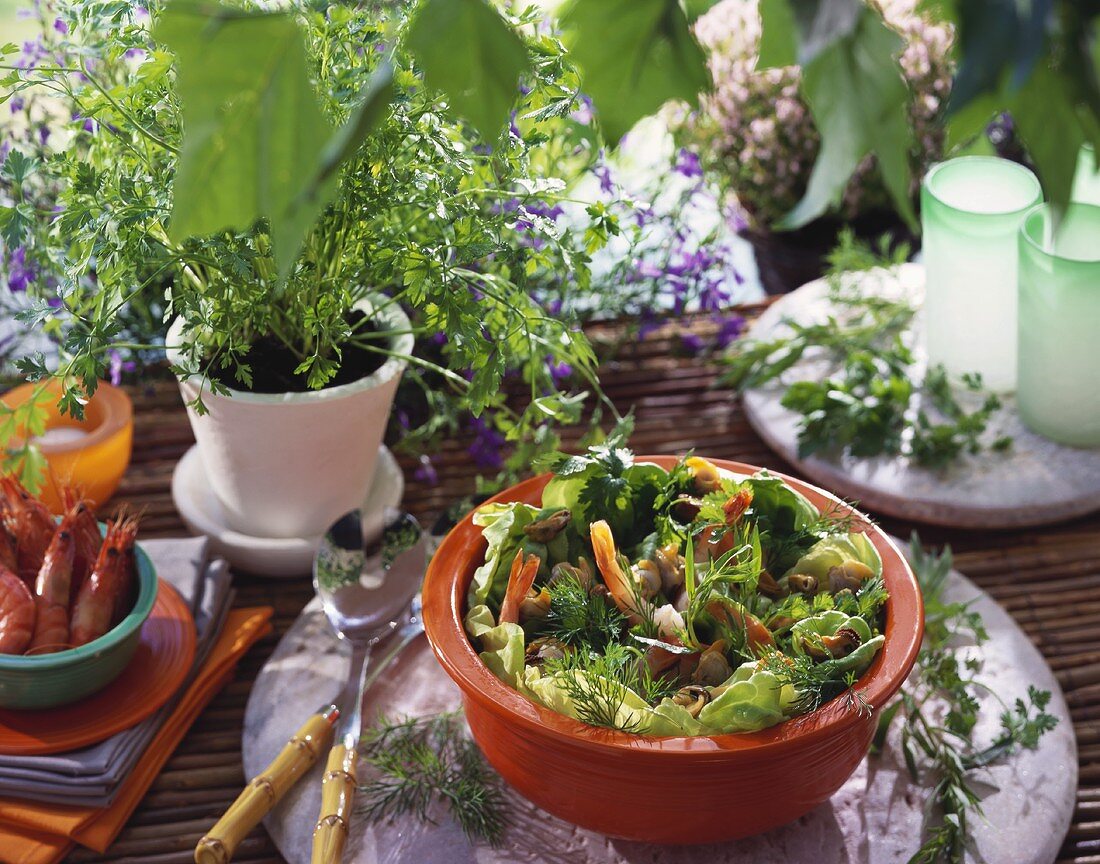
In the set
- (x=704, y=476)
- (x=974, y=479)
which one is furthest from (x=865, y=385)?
(x=704, y=476)

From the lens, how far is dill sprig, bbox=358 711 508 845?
2.40 ft

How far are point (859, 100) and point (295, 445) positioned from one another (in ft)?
2.00

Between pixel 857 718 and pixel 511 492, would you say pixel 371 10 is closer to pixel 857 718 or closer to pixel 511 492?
pixel 511 492

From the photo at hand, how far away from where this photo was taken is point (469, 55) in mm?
328

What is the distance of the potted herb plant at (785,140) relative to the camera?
4.46 feet

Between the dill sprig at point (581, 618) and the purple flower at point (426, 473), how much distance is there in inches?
15.1

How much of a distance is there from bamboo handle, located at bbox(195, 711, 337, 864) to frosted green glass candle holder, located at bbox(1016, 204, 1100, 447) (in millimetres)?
638

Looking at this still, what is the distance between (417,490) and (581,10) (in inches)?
29.4

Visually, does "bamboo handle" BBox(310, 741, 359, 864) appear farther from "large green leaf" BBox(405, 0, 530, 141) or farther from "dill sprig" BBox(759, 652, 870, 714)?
"large green leaf" BBox(405, 0, 530, 141)

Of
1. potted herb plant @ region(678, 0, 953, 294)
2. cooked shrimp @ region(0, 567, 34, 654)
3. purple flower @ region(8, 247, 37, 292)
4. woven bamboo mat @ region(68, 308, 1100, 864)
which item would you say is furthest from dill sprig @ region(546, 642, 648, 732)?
potted herb plant @ region(678, 0, 953, 294)

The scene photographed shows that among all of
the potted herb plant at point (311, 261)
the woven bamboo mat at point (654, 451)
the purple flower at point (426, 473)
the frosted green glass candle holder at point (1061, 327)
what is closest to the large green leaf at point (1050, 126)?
the potted herb plant at point (311, 261)

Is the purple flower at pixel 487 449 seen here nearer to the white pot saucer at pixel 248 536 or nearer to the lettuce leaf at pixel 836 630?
the white pot saucer at pixel 248 536

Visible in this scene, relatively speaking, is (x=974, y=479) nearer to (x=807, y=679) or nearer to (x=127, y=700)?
(x=807, y=679)

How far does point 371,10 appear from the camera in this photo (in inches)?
28.6
